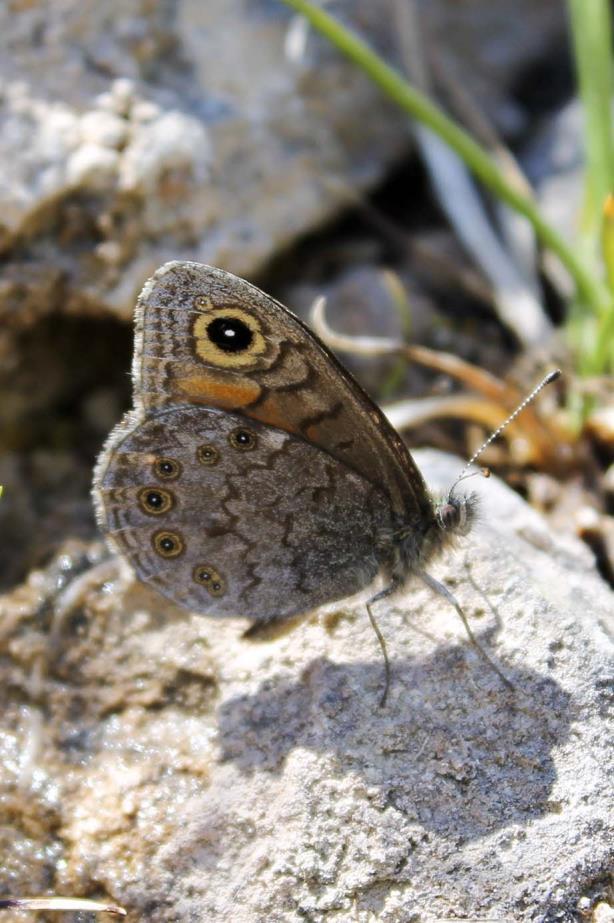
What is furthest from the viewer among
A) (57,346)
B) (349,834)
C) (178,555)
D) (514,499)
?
(57,346)

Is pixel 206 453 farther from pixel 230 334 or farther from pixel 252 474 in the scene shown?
pixel 230 334

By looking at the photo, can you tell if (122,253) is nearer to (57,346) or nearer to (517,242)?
(57,346)

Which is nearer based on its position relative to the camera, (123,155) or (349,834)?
(349,834)

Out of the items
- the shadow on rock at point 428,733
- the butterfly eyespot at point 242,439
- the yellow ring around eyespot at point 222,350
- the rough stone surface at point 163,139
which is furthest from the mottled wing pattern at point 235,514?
the rough stone surface at point 163,139

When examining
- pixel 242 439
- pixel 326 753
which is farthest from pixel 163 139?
pixel 326 753

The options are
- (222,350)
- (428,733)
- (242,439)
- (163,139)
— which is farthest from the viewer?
(163,139)

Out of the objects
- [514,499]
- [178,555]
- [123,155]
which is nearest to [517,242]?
[514,499]

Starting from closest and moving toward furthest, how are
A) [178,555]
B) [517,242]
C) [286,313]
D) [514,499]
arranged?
[286,313], [178,555], [514,499], [517,242]
